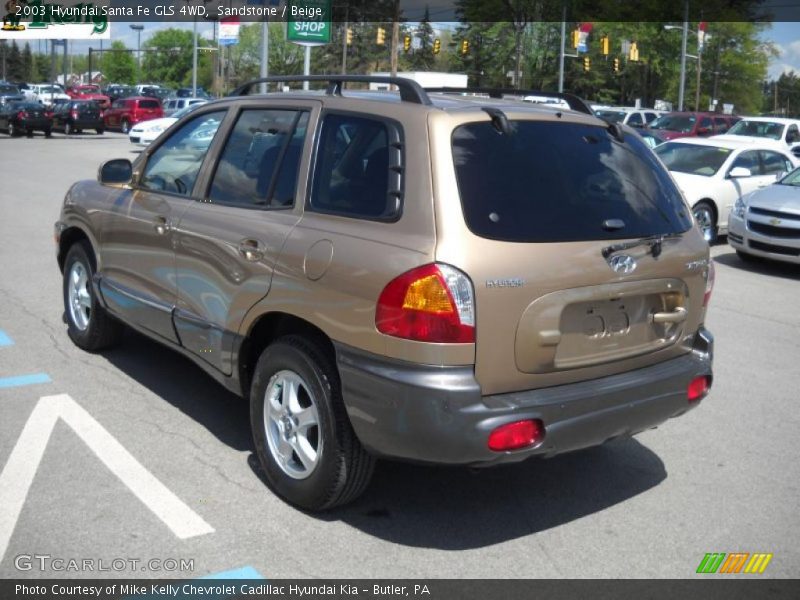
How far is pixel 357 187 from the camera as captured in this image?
161 inches

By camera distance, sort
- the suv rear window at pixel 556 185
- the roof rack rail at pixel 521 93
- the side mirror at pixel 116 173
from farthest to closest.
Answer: the side mirror at pixel 116 173, the roof rack rail at pixel 521 93, the suv rear window at pixel 556 185

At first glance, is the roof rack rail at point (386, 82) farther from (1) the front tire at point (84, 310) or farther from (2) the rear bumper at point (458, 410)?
(1) the front tire at point (84, 310)

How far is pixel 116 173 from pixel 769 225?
28.1ft

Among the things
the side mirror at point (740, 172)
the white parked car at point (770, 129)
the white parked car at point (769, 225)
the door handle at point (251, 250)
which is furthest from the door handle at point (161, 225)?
the white parked car at point (770, 129)

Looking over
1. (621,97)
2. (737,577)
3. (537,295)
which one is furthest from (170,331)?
(621,97)

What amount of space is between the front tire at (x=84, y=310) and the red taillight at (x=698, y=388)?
3.94m

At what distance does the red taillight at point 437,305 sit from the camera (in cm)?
357

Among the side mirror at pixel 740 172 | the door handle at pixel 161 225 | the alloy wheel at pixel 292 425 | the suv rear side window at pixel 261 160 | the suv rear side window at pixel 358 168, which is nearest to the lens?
the suv rear side window at pixel 358 168

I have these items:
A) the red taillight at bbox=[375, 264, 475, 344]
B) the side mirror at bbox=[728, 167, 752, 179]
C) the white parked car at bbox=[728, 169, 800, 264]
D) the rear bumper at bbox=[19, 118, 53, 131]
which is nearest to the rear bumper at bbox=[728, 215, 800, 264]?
the white parked car at bbox=[728, 169, 800, 264]

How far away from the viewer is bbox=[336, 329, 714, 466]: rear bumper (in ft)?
11.7

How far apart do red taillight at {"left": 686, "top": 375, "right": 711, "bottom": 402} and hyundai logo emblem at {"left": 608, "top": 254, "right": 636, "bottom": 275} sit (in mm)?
688

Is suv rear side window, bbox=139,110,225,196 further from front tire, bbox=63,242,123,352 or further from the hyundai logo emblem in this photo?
the hyundai logo emblem

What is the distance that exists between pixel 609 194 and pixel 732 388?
9.41 ft

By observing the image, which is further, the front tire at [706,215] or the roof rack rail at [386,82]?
the front tire at [706,215]
